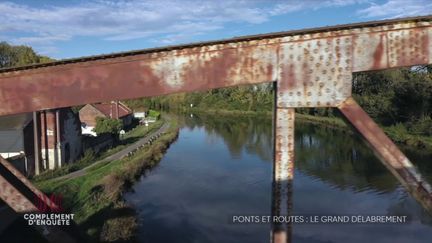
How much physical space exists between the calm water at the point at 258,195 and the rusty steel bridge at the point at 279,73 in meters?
5.26

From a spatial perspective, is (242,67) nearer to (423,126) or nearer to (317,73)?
(317,73)

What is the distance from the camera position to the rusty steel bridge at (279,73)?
167 inches

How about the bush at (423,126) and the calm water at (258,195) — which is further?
the bush at (423,126)

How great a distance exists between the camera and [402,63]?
430 centimetres

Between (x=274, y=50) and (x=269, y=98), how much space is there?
246 feet

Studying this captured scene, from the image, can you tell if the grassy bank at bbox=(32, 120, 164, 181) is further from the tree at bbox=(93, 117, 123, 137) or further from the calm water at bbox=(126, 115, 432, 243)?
the calm water at bbox=(126, 115, 432, 243)

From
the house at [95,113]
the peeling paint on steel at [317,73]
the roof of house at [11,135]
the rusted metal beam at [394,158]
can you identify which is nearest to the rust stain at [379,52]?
the peeling paint on steel at [317,73]

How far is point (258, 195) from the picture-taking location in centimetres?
2169

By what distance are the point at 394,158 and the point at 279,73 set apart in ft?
4.41

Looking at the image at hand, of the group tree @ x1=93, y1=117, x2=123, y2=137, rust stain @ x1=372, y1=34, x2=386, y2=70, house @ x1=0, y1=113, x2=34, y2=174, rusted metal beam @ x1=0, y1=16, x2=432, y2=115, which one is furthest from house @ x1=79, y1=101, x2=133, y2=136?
rust stain @ x1=372, y1=34, x2=386, y2=70

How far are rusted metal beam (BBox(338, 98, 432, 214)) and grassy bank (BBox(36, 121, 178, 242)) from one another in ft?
24.6

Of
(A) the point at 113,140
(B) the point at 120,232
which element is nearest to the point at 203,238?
(B) the point at 120,232

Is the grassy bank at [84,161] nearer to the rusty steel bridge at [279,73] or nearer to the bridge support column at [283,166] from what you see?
the rusty steel bridge at [279,73]

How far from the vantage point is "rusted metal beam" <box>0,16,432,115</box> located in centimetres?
428
